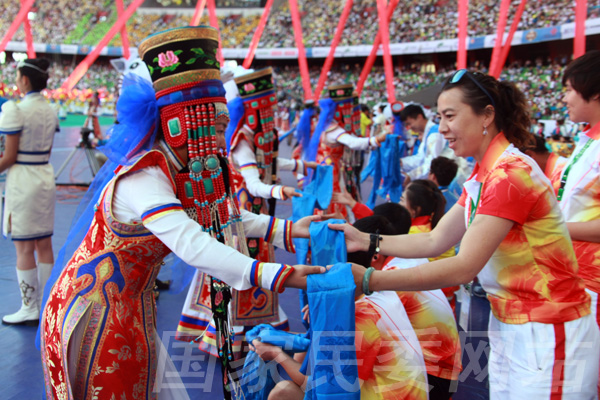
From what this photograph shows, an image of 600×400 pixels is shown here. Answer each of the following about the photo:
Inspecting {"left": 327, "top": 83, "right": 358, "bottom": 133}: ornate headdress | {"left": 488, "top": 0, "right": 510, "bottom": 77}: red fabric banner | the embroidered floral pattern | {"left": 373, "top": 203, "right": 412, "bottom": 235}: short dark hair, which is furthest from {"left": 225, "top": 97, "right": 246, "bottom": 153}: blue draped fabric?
{"left": 488, "top": 0, "right": 510, "bottom": 77}: red fabric banner

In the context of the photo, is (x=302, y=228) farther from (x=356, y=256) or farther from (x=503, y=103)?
(x=503, y=103)

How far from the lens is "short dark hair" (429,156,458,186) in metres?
4.13

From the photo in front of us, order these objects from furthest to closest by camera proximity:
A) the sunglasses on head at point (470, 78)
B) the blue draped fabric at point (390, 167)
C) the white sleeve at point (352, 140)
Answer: the blue draped fabric at point (390, 167) → the white sleeve at point (352, 140) → the sunglasses on head at point (470, 78)

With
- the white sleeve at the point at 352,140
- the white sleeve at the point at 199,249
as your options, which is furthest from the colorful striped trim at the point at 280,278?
the white sleeve at the point at 352,140

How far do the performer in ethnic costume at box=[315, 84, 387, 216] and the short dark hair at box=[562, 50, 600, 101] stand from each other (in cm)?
355

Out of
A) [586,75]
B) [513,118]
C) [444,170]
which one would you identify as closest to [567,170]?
[586,75]

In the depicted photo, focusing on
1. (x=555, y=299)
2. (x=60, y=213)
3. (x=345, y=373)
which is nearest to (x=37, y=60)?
(x=345, y=373)

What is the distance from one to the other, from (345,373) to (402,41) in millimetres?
24598

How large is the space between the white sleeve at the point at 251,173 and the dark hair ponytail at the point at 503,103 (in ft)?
6.14

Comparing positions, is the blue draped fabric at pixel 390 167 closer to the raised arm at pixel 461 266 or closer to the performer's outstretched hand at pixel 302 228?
the performer's outstretched hand at pixel 302 228

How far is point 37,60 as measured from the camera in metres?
3.32

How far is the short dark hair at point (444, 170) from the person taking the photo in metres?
4.13

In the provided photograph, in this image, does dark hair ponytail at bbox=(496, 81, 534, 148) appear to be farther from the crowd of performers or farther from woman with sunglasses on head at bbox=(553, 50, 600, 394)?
woman with sunglasses on head at bbox=(553, 50, 600, 394)

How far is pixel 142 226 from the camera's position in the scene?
161cm
